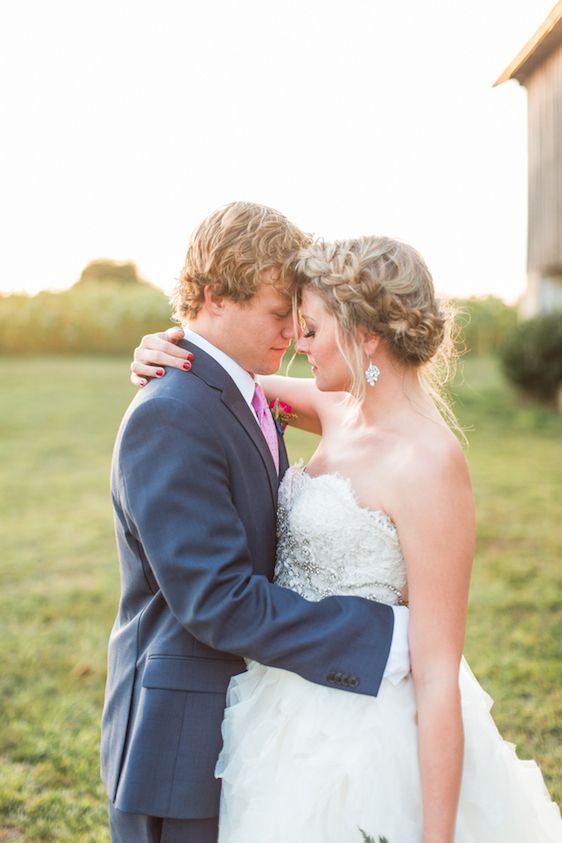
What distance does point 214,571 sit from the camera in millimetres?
2115

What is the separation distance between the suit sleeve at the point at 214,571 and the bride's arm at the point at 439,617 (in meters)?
0.12

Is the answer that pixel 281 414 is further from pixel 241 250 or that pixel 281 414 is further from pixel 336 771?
pixel 336 771

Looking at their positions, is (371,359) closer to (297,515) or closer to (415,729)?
(297,515)

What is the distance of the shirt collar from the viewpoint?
8.20 ft

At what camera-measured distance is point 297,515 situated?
2.53m

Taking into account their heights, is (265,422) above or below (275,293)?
below

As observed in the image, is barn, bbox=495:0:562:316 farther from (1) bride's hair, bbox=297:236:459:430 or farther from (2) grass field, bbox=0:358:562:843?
(2) grass field, bbox=0:358:562:843

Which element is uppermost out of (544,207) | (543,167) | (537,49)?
(537,49)

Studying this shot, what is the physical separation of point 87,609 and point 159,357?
4284 mm

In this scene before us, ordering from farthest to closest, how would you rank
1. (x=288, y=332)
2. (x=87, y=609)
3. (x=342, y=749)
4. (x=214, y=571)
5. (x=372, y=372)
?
(x=87, y=609)
(x=288, y=332)
(x=372, y=372)
(x=342, y=749)
(x=214, y=571)

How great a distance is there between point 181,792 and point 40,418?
14346 millimetres

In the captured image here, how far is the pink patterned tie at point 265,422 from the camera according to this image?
106 inches

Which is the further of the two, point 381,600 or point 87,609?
point 87,609

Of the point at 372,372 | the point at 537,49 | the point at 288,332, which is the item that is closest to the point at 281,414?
the point at 288,332
